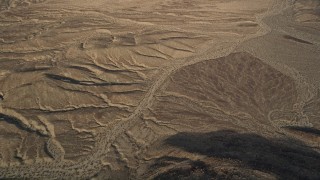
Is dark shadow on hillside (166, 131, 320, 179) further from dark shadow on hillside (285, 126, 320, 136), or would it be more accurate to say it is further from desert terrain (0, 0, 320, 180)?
dark shadow on hillside (285, 126, 320, 136)

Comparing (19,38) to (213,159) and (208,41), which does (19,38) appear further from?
(213,159)

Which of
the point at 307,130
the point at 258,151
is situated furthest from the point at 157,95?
the point at 307,130

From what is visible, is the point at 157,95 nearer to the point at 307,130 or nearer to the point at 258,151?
the point at 258,151

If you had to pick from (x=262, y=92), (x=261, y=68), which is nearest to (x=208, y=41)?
(x=261, y=68)

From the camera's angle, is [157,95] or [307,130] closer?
[307,130]

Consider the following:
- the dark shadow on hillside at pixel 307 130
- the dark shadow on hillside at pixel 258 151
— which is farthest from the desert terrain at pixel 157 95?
the dark shadow on hillside at pixel 307 130

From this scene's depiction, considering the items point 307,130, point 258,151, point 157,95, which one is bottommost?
point 307,130
